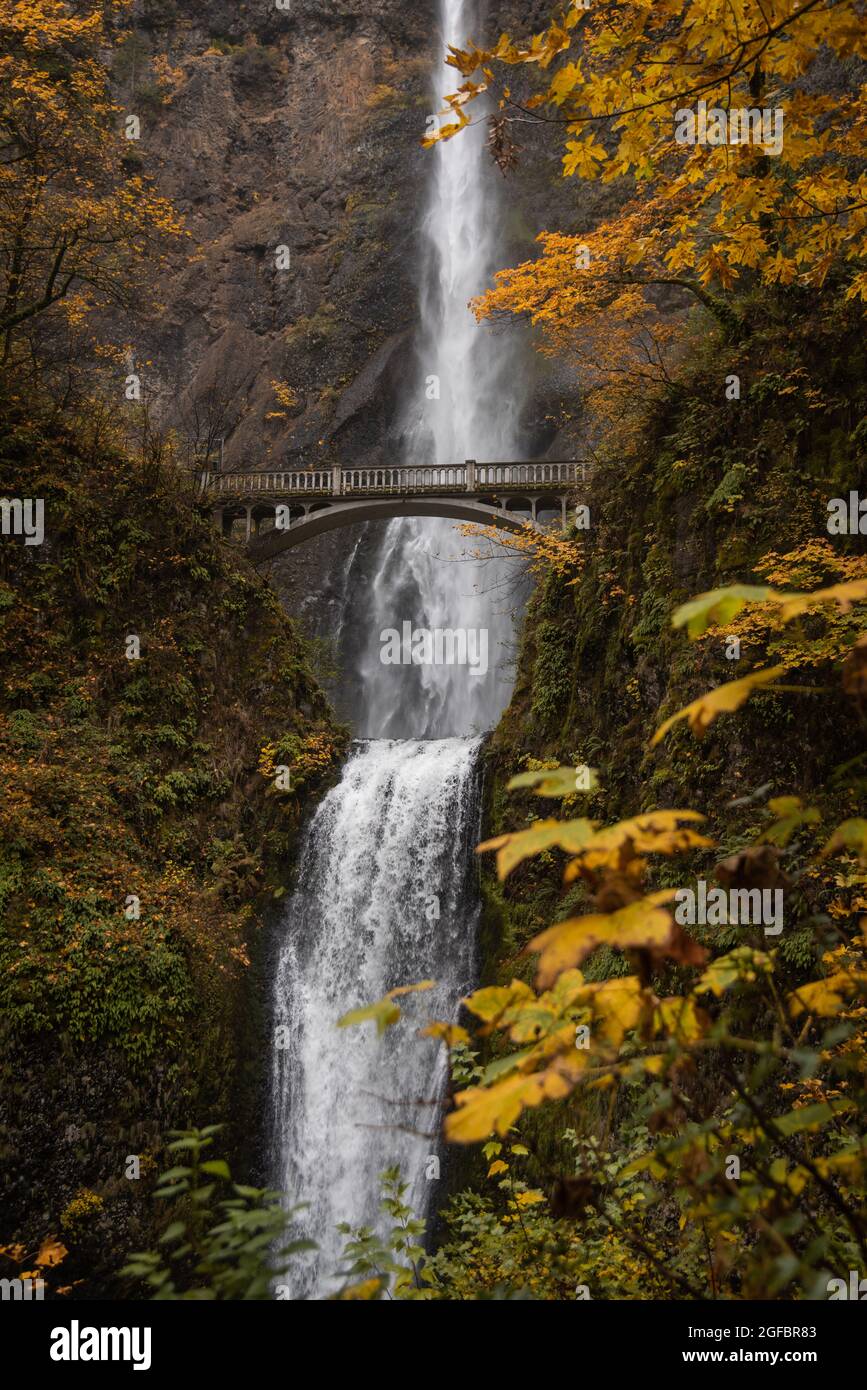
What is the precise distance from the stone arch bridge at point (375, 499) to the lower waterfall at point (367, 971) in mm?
6910

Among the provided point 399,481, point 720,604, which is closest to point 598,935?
point 720,604

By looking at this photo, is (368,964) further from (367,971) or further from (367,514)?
(367,514)

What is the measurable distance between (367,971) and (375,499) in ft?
38.8

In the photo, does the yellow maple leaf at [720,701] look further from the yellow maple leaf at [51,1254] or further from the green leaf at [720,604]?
the yellow maple leaf at [51,1254]

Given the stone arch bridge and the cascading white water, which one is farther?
the stone arch bridge

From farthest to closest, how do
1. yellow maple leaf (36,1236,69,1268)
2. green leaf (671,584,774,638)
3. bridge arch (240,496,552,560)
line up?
bridge arch (240,496,552,560) → yellow maple leaf (36,1236,69,1268) → green leaf (671,584,774,638)

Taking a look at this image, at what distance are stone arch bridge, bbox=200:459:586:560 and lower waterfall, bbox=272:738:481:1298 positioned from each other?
691 cm

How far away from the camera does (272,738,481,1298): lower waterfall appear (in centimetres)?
1114

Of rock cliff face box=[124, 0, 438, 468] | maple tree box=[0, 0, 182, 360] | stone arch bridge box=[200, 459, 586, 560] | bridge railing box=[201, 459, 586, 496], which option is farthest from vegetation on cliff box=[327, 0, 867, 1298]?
rock cliff face box=[124, 0, 438, 468]

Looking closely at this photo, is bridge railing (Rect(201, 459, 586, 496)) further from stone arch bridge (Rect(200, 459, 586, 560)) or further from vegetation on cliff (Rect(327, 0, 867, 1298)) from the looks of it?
vegetation on cliff (Rect(327, 0, 867, 1298))

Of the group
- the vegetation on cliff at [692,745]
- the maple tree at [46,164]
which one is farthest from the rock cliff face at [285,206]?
the vegetation on cliff at [692,745]

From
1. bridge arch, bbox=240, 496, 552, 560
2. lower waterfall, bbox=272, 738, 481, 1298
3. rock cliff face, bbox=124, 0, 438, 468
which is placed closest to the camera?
lower waterfall, bbox=272, 738, 481, 1298

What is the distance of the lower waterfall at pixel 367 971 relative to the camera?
1114 centimetres
